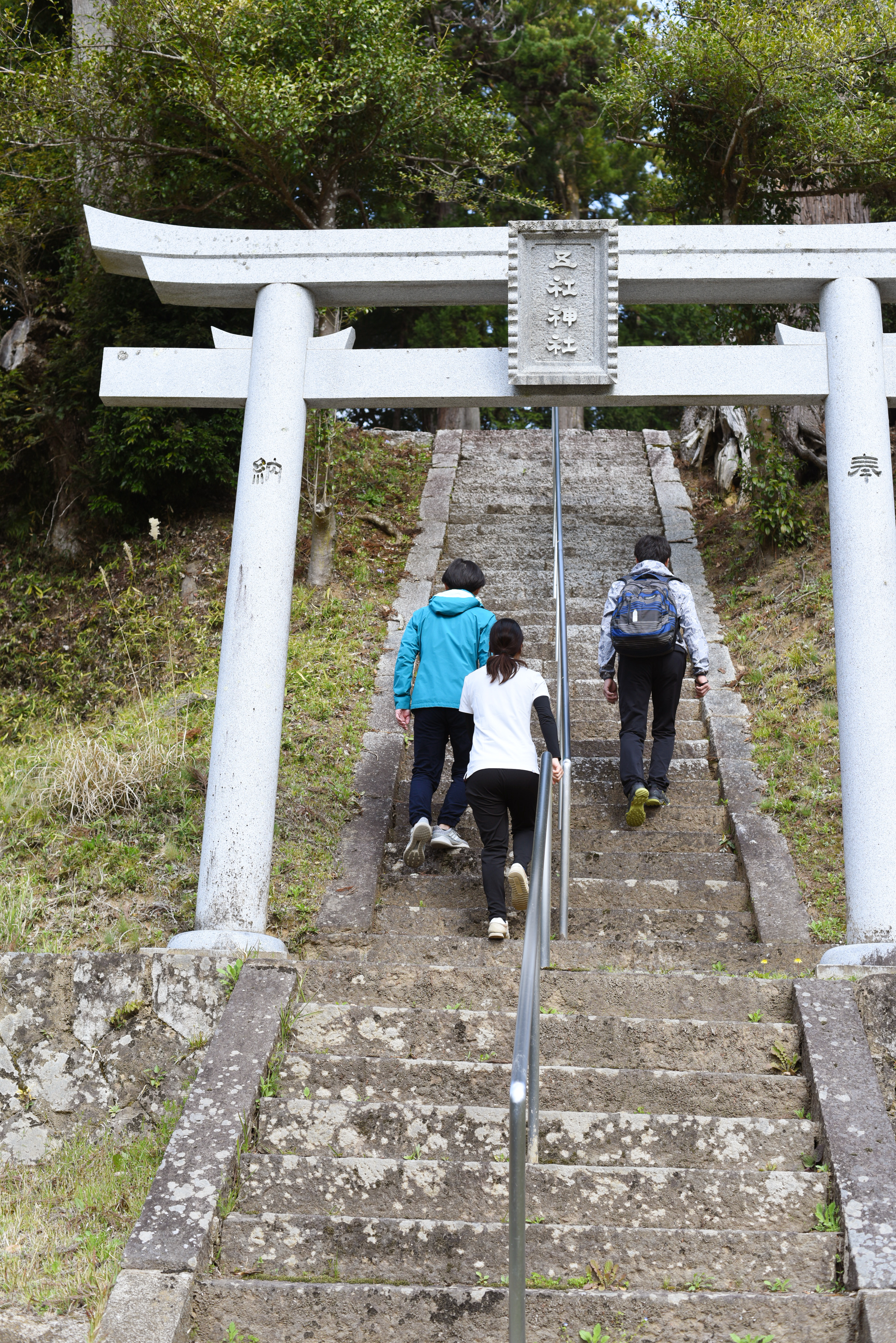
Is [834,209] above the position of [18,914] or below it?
above

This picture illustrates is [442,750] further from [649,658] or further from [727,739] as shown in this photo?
[727,739]

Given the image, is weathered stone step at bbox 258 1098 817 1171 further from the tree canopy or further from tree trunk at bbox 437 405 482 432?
tree trunk at bbox 437 405 482 432

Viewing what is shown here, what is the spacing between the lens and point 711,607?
842 cm

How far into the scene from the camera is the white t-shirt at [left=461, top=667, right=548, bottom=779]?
479cm

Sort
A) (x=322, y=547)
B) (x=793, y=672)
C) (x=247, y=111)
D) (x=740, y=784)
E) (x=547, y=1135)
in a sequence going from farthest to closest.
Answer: (x=322, y=547)
(x=247, y=111)
(x=793, y=672)
(x=740, y=784)
(x=547, y=1135)

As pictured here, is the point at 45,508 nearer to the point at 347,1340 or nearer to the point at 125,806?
the point at 125,806

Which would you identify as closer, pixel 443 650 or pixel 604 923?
pixel 604 923

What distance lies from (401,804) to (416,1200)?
2.91m

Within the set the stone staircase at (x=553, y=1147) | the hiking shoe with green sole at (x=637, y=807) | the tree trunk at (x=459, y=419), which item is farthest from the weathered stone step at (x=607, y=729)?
the tree trunk at (x=459, y=419)

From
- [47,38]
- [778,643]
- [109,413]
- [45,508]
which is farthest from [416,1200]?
[47,38]

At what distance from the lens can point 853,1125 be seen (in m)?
3.38

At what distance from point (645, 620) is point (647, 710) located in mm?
452

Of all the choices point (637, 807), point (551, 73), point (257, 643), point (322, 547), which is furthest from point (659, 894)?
point (551, 73)

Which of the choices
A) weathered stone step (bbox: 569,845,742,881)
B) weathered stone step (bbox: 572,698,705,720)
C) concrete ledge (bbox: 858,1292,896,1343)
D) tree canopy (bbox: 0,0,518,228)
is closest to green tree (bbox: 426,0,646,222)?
tree canopy (bbox: 0,0,518,228)
